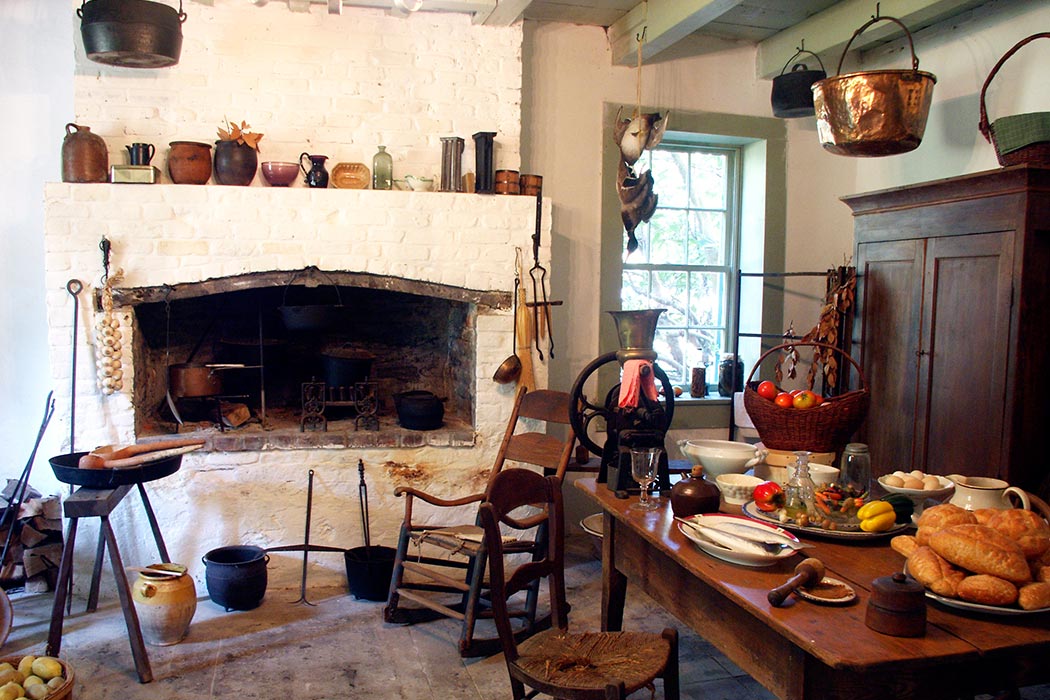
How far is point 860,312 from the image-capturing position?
4.36m

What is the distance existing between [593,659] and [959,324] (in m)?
2.52

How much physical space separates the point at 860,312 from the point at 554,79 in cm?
208

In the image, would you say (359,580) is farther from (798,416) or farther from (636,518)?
(798,416)

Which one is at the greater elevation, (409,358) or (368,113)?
(368,113)

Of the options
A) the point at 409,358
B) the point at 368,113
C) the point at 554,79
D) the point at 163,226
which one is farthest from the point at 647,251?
the point at 163,226

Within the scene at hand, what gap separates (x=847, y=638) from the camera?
159 cm

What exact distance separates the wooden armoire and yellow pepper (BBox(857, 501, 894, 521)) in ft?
5.59

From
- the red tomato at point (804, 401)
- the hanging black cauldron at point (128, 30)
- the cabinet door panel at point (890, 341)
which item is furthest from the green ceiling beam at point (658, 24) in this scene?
the hanging black cauldron at point (128, 30)

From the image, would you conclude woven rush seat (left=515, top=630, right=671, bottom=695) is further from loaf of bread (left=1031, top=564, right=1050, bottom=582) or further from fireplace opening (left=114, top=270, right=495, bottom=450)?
fireplace opening (left=114, top=270, right=495, bottom=450)

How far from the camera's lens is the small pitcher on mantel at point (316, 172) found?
398 cm

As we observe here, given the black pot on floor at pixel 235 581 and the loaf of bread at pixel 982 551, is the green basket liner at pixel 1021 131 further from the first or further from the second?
the black pot on floor at pixel 235 581

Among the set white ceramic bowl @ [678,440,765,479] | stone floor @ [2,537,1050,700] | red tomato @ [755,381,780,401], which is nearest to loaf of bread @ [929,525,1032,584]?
white ceramic bowl @ [678,440,765,479]

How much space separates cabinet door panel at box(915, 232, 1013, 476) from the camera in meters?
3.53

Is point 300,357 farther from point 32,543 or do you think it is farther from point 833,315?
point 833,315
